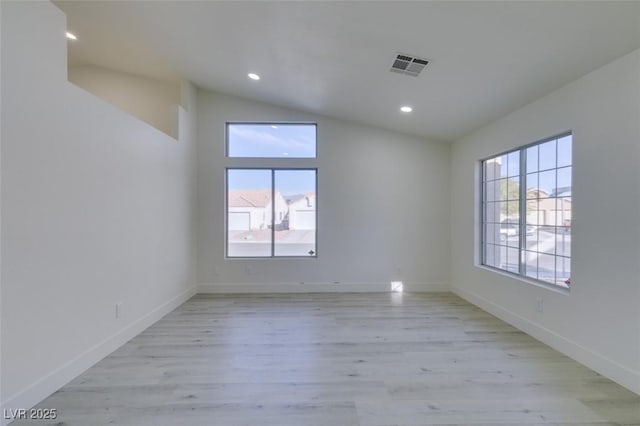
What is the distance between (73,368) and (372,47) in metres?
3.69

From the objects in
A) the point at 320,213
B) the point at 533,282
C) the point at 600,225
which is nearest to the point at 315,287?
the point at 320,213

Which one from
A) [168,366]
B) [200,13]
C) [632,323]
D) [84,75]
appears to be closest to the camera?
[632,323]

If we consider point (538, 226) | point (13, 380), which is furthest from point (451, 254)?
point (13, 380)

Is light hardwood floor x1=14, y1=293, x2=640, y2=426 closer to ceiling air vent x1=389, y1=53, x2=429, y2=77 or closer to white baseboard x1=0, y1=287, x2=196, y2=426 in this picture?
white baseboard x1=0, y1=287, x2=196, y2=426

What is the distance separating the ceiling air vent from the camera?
9.07 feet

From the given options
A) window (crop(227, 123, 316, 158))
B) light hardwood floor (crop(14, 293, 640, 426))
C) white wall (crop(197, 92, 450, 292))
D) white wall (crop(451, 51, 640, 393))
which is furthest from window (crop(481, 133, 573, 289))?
window (crop(227, 123, 316, 158))

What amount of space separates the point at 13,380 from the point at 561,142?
4768 mm

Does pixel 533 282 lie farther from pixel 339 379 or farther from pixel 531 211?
pixel 339 379

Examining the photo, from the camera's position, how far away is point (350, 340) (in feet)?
9.85

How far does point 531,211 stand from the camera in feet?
10.8

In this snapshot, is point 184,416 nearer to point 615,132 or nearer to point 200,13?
point 200,13

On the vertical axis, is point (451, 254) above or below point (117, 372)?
above

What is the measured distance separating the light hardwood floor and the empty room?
22 millimetres

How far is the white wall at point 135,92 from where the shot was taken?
4.31 metres
